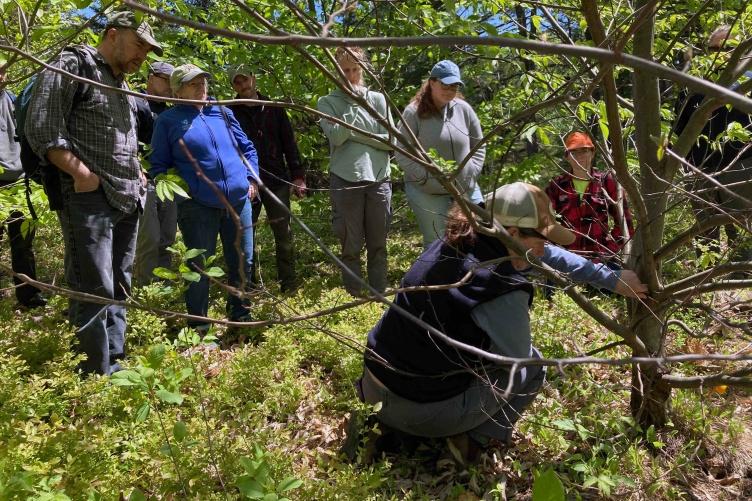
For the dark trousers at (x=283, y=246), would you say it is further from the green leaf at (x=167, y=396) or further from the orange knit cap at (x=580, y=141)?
the green leaf at (x=167, y=396)

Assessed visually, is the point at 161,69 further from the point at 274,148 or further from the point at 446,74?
the point at 446,74

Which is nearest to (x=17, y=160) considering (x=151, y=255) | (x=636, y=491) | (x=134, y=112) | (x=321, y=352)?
(x=151, y=255)

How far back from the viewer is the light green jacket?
4.38 metres

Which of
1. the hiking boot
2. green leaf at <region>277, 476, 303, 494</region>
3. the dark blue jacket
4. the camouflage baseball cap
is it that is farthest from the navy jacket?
green leaf at <region>277, 476, 303, 494</region>

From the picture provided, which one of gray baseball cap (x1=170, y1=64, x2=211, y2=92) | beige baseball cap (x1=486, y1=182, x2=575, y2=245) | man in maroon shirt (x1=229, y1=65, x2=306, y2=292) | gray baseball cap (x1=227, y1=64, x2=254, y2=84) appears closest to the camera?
beige baseball cap (x1=486, y1=182, x2=575, y2=245)

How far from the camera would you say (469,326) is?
2582 mm

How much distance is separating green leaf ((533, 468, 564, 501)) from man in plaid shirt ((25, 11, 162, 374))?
211 cm

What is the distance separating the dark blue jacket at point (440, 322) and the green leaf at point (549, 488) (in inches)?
35.1

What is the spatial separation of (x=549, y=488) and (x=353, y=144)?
11.4 ft

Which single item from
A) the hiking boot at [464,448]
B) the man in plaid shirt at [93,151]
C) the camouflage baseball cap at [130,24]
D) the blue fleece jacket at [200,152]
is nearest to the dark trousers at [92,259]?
the man in plaid shirt at [93,151]

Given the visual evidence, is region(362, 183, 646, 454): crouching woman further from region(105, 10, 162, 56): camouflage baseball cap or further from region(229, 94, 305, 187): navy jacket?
region(229, 94, 305, 187): navy jacket

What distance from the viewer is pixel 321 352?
12.5 feet

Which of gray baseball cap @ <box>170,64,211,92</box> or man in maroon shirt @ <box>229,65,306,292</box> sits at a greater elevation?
gray baseball cap @ <box>170,64,211,92</box>

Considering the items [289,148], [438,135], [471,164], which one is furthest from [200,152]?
[471,164]
